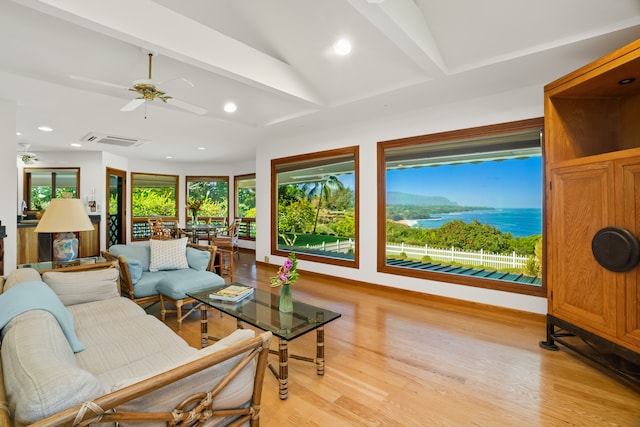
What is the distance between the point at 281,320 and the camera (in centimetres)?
229

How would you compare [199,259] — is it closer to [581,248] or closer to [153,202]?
[581,248]

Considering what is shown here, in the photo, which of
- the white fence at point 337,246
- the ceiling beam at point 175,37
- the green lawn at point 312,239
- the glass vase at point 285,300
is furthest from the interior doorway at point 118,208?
the glass vase at point 285,300

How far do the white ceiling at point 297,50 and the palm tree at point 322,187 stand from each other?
112 centimetres

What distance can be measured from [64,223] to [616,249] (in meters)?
4.59

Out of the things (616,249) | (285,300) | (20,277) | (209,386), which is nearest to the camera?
(209,386)

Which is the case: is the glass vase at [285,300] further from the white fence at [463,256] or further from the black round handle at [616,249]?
the white fence at [463,256]

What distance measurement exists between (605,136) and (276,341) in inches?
140

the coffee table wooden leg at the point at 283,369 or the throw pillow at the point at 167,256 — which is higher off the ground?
the throw pillow at the point at 167,256

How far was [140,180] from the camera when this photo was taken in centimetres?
887

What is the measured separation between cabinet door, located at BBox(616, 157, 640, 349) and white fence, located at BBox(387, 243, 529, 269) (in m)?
1.44

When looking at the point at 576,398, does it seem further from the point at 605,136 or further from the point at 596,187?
the point at 605,136

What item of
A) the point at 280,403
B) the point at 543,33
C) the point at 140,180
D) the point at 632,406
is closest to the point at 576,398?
the point at 632,406

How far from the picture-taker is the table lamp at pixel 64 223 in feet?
9.81

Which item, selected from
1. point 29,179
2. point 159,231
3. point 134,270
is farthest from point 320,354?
point 29,179
